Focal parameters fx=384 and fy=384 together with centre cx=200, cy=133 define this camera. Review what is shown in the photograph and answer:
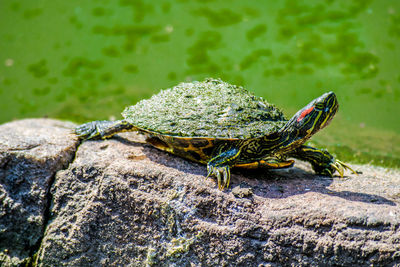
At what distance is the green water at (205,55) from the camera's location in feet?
21.6

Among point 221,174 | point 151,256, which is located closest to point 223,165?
point 221,174

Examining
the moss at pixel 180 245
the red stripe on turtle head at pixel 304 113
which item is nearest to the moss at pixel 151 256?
the moss at pixel 180 245

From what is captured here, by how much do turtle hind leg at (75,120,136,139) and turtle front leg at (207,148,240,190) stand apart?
102 cm

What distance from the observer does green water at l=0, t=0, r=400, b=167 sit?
6570 mm

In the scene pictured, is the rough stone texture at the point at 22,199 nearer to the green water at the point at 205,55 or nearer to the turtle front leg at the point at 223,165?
the turtle front leg at the point at 223,165

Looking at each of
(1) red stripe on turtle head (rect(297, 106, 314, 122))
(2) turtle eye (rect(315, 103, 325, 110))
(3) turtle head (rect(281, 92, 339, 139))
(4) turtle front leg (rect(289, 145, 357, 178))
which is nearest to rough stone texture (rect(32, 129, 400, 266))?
(4) turtle front leg (rect(289, 145, 357, 178))

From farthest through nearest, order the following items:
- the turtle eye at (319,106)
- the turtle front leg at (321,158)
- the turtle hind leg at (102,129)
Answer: the turtle hind leg at (102,129) → the turtle front leg at (321,158) → the turtle eye at (319,106)

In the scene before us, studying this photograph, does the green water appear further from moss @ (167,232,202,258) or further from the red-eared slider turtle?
moss @ (167,232,202,258)

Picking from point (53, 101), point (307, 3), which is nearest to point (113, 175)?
point (53, 101)

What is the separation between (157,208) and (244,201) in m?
0.74

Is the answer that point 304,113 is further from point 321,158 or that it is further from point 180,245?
point 180,245

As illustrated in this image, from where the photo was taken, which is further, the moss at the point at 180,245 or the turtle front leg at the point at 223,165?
the turtle front leg at the point at 223,165

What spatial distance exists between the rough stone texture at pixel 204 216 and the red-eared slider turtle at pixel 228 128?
16 cm

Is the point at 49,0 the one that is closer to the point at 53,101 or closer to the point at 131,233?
the point at 53,101
